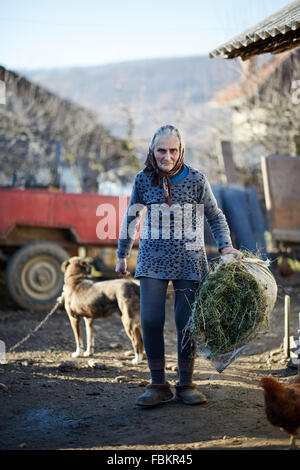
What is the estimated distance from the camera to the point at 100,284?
5.46 metres

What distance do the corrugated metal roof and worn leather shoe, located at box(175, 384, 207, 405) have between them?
3189 mm

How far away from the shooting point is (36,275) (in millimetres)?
8008

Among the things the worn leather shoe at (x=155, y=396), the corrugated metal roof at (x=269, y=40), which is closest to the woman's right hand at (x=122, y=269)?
the worn leather shoe at (x=155, y=396)

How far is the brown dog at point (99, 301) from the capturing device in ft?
16.9

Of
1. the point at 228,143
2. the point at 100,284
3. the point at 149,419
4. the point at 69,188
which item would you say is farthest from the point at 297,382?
the point at 69,188

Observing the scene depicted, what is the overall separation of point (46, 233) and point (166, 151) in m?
5.36

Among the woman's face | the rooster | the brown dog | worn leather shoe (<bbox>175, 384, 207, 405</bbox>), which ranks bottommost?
worn leather shoe (<bbox>175, 384, 207, 405</bbox>)

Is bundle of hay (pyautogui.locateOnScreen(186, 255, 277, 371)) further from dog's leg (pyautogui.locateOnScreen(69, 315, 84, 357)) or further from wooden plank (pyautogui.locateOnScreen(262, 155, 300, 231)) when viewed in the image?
wooden plank (pyautogui.locateOnScreen(262, 155, 300, 231))

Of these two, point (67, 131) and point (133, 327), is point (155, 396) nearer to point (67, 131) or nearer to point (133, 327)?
point (133, 327)

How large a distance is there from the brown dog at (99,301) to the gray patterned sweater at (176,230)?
153cm

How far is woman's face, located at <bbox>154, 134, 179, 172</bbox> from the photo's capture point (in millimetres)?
3576

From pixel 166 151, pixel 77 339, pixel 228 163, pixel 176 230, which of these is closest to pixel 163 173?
pixel 166 151

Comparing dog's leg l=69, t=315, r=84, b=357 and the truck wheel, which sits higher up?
the truck wheel

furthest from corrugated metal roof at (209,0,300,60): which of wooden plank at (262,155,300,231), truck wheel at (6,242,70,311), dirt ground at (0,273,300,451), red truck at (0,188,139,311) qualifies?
truck wheel at (6,242,70,311)
